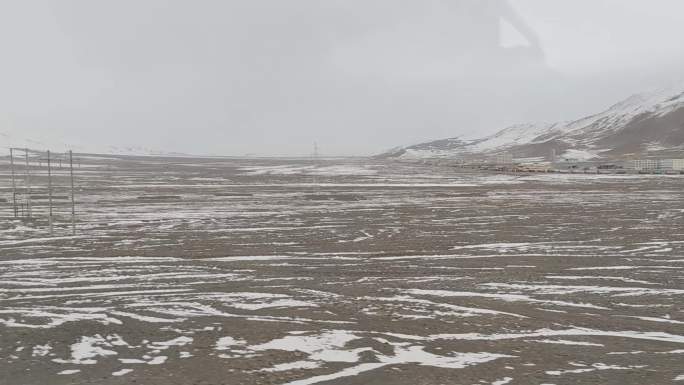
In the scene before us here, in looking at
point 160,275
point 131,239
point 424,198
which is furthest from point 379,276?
point 424,198

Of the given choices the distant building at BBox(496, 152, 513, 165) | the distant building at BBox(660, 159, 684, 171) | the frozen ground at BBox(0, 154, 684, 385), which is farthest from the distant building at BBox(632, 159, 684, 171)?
the frozen ground at BBox(0, 154, 684, 385)

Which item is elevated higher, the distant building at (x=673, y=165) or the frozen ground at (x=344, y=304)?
the distant building at (x=673, y=165)

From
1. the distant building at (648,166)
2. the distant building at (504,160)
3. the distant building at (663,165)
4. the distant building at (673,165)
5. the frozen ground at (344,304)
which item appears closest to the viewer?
the frozen ground at (344,304)

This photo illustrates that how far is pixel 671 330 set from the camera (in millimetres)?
9586

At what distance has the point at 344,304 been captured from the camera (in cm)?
1154

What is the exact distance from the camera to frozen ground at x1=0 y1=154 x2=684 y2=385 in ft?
26.8

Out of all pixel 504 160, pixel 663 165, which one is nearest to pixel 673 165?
pixel 663 165

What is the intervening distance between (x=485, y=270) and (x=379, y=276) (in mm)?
2889

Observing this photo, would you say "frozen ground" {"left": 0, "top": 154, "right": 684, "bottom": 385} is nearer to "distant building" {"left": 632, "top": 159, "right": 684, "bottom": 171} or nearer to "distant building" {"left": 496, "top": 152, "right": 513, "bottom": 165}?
"distant building" {"left": 632, "top": 159, "right": 684, "bottom": 171}

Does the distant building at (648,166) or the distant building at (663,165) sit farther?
the distant building at (648,166)

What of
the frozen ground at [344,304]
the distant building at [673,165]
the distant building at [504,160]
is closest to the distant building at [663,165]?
the distant building at [673,165]

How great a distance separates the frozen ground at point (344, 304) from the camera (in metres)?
8.16

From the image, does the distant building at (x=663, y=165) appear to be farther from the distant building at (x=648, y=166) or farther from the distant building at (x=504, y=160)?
the distant building at (x=504, y=160)

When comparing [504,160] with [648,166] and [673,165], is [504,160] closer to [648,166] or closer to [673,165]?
[648,166]
